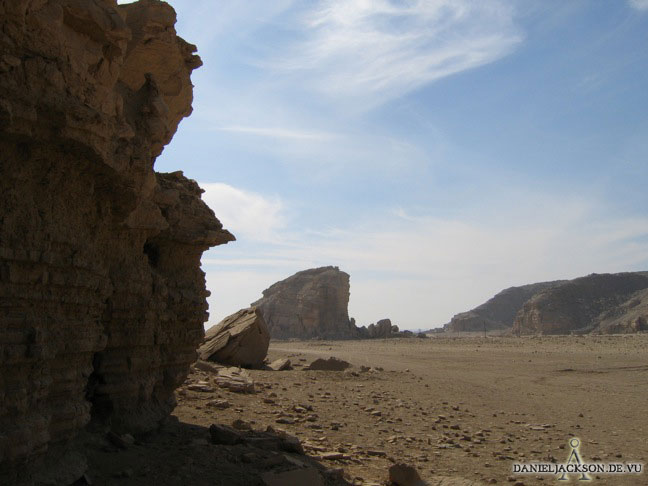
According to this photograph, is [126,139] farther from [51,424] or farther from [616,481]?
Result: [616,481]

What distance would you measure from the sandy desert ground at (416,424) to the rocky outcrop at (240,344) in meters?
1.16

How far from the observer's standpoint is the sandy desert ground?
6.22 m

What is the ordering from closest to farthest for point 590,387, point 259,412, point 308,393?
1. point 259,412
2. point 308,393
3. point 590,387

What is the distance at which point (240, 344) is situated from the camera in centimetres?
1620

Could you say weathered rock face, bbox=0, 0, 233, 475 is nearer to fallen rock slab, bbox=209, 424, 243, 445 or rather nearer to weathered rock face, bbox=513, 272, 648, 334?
fallen rock slab, bbox=209, 424, 243, 445

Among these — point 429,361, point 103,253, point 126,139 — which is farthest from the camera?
point 429,361

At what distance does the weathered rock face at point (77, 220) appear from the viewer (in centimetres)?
379

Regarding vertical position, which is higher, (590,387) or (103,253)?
(103,253)

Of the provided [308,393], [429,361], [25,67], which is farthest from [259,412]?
[429,361]

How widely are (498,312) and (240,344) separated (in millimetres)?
115759

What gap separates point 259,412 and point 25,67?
23.7ft

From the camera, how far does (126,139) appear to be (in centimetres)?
500

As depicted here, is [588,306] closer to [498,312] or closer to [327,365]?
[498,312]

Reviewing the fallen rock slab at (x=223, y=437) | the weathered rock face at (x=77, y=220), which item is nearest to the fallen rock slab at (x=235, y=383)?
the weathered rock face at (x=77, y=220)
